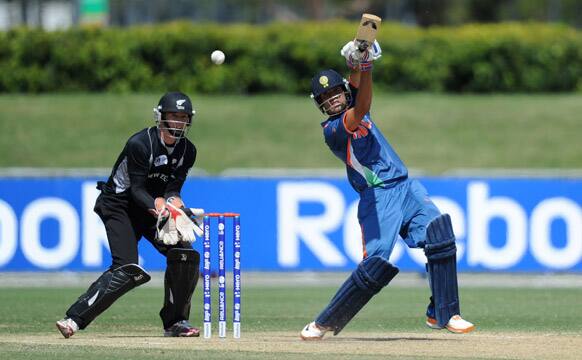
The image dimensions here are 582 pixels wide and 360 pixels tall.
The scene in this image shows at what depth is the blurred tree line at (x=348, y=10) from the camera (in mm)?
27922

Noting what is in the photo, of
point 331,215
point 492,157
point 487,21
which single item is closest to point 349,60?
point 331,215

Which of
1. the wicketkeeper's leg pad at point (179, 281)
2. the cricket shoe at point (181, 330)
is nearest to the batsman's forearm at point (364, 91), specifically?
the wicketkeeper's leg pad at point (179, 281)

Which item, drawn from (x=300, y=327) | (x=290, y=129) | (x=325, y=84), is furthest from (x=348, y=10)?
(x=325, y=84)

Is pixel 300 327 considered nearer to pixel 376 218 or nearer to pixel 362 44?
pixel 376 218

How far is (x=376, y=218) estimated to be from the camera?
878cm

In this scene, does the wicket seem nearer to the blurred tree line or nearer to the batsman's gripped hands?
the batsman's gripped hands

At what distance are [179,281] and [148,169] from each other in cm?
94

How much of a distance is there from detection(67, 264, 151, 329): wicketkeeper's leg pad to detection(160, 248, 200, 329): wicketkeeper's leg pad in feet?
1.05

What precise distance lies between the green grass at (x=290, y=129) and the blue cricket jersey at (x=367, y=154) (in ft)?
41.5

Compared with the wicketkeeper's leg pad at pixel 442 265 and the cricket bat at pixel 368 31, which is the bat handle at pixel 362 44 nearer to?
the cricket bat at pixel 368 31

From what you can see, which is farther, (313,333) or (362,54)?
(313,333)

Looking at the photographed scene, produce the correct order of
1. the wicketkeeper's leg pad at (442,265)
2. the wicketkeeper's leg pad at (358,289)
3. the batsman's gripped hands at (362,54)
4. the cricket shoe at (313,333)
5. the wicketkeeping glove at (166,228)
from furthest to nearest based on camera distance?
the wicketkeeping glove at (166,228), the cricket shoe at (313,333), the wicketkeeper's leg pad at (442,265), the wicketkeeper's leg pad at (358,289), the batsman's gripped hands at (362,54)

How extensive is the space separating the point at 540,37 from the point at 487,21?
6.31m

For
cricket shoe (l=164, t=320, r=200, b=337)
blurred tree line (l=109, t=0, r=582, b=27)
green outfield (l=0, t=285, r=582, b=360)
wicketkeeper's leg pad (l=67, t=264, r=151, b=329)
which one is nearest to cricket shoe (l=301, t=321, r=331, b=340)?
green outfield (l=0, t=285, r=582, b=360)
